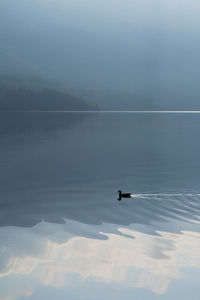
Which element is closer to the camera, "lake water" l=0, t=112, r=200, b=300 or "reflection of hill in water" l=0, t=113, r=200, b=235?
"lake water" l=0, t=112, r=200, b=300

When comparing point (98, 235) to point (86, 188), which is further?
point (86, 188)

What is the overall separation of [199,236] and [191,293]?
6753mm

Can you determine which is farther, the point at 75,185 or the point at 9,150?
the point at 9,150

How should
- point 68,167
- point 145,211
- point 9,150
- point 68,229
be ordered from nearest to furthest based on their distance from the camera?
point 68,229
point 145,211
point 68,167
point 9,150

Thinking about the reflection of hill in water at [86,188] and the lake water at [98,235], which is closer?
the lake water at [98,235]

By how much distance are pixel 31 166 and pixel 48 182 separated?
40.2ft

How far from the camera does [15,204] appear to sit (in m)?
30.4

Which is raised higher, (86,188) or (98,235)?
(98,235)

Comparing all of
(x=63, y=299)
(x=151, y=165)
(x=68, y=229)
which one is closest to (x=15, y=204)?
(x=68, y=229)

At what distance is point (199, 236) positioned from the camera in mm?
20703

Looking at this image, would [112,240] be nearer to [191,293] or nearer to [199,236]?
[199,236]

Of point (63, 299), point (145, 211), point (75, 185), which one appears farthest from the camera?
point (75, 185)

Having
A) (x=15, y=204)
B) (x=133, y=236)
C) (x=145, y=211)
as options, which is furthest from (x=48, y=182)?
(x=133, y=236)

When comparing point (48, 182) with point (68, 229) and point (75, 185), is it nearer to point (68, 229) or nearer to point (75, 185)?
point (75, 185)
